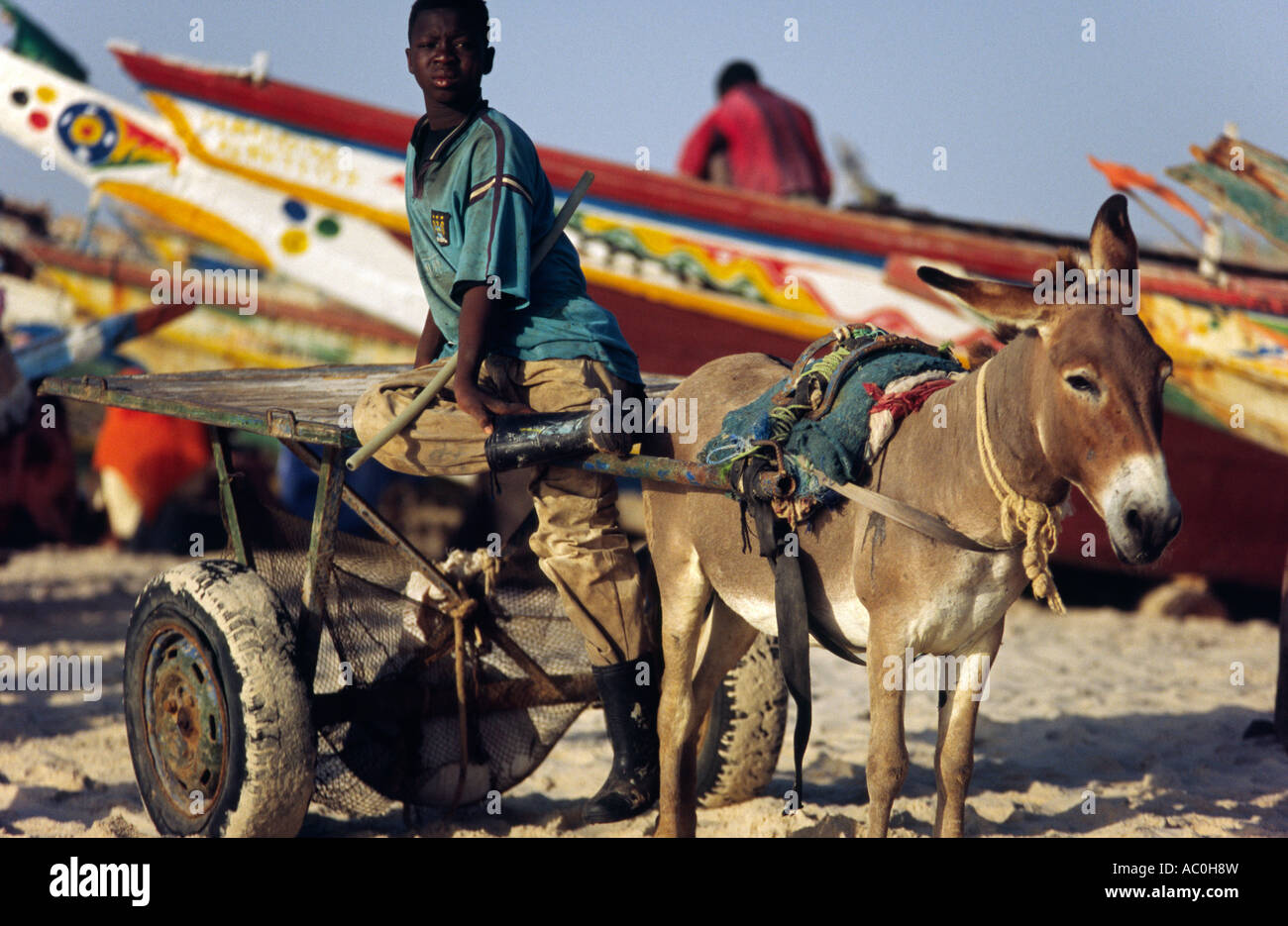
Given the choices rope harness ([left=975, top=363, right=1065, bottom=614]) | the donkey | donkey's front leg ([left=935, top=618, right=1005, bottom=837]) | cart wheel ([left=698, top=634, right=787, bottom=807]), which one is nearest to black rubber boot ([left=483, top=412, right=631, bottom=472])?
the donkey

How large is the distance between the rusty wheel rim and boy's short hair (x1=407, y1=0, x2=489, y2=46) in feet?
6.49

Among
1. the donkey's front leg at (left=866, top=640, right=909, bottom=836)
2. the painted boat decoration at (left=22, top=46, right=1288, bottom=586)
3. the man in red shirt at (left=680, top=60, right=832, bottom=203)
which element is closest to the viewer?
the donkey's front leg at (left=866, top=640, right=909, bottom=836)

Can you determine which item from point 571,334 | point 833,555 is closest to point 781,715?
point 833,555

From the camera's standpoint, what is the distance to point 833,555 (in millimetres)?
3217

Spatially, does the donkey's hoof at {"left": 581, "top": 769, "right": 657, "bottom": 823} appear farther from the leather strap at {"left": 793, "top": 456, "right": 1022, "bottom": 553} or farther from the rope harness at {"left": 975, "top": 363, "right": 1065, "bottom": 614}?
the rope harness at {"left": 975, "top": 363, "right": 1065, "bottom": 614}

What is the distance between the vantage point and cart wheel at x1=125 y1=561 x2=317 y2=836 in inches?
140

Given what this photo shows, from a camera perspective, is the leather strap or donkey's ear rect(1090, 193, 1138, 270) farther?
the leather strap

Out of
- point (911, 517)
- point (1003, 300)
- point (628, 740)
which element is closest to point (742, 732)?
point (628, 740)

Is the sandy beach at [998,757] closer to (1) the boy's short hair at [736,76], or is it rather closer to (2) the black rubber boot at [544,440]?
(2) the black rubber boot at [544,440]

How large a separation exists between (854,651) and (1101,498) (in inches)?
39.2

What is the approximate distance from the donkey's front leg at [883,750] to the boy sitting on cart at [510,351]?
2.82ft

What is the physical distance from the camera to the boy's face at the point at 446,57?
3.40 m

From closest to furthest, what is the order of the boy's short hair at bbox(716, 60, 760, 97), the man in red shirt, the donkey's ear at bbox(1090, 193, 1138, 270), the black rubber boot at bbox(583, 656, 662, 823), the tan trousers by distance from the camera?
1. the donkey's ear at bbox(1090, 193, 1138, 270)
2. the tan trousers
3. the black rubber boot at bbox(583, 656, 662, 823)
4. the man in red shirt
5. the boy's short hair at bbox(716, 60, 760, 97)
